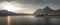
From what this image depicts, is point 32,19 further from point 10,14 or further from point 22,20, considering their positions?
point 10,14

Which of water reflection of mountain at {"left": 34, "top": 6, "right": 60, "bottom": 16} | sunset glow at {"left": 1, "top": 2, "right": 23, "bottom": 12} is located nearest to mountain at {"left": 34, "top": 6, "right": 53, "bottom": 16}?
water reflection of mountain at {"left": 34, "top": 6, "right": 60, "bottom": 16}

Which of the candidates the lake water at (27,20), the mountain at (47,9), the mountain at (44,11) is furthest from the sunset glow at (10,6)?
the mountain at (47,9)

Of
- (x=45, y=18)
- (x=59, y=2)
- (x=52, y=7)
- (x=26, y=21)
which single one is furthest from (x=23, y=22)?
(x=59, y=2)

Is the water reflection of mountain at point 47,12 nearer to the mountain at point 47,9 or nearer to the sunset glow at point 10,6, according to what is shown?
the mountain at point 47,9

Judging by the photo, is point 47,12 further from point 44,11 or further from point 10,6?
point 10,6

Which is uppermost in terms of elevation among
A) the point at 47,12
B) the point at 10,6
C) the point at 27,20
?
the point at 10,6

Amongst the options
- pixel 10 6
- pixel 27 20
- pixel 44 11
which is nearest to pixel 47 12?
pixel 44 11

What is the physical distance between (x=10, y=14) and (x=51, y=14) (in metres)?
1.21

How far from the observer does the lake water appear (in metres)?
3.93

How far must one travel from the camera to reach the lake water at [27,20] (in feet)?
12.9

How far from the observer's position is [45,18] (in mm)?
4105

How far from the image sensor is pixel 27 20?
165 inches

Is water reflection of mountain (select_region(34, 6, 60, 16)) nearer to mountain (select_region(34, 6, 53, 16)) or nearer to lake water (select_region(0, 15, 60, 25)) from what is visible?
mountain (select_region(34, 6, 53, 16))

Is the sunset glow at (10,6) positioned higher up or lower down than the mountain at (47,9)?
higher up
